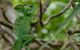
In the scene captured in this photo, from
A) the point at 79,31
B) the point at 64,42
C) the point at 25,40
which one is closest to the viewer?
the point at 25,40

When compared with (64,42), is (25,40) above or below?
above

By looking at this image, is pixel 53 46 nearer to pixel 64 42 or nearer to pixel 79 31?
pixel 64 42

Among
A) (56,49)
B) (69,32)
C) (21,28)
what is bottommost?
(56,49)

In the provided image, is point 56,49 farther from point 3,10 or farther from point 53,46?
point 3,10

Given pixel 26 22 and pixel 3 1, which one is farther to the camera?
pixel 3 1

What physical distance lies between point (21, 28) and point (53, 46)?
20.8 inches

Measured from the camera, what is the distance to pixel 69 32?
0.98 metres

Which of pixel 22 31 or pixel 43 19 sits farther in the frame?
pixel 43 19

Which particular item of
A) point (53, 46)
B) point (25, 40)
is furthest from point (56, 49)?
point (25, 40)

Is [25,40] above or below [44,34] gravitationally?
above

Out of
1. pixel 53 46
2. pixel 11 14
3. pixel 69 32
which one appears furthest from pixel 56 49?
pixel 11 14

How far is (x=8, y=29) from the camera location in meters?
1.05

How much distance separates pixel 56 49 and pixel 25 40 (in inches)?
21.7

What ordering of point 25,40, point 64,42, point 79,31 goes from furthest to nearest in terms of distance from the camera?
point 64,42, point 79,31, point 25,40
